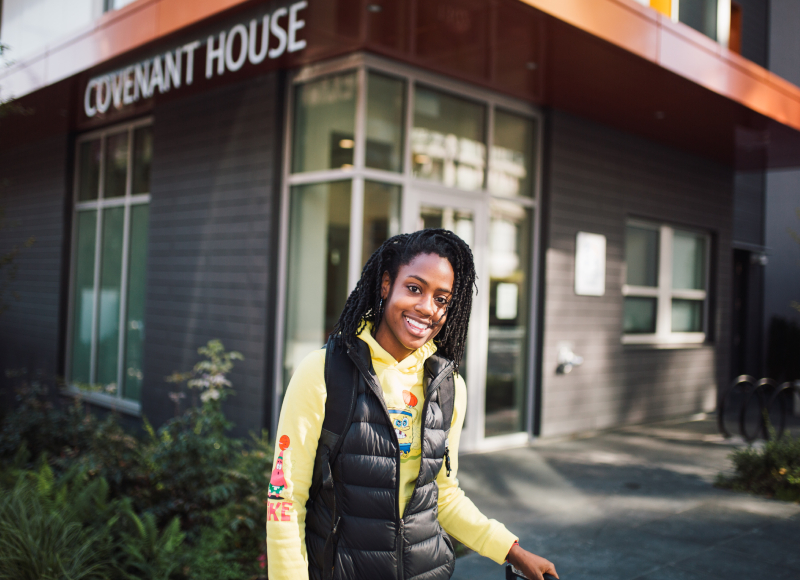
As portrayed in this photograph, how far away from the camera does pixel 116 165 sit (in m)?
9.41

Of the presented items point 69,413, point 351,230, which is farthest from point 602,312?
point 69,413

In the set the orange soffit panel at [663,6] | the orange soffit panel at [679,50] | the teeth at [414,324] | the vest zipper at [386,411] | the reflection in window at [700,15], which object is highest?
the reflection in window at [700,15]

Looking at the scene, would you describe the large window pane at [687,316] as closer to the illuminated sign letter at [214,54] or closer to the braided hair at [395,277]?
the illuminated sign letter at [214,54]

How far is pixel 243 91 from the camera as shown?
7.15m

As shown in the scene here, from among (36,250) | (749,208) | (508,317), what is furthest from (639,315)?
(36,250)

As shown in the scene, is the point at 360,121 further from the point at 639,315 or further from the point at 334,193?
the point at 639,315

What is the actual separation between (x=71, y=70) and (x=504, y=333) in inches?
216

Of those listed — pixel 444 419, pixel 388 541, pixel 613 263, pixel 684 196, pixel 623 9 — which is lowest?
pixel 388 541

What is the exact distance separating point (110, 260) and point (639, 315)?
744 cm

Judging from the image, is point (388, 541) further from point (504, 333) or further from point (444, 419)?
point (504, 333)

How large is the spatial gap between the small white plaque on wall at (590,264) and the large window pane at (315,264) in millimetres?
3272

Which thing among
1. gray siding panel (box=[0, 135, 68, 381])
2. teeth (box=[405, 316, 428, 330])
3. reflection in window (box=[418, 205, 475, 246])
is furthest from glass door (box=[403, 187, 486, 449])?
gray siding panel (box=[0, 135, 68, 381])

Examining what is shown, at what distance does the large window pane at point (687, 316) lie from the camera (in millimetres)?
10148

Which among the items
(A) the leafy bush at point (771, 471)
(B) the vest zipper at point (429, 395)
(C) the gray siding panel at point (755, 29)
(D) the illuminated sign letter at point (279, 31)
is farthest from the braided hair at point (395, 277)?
(C) the gray siding panel at point (755, 29)
